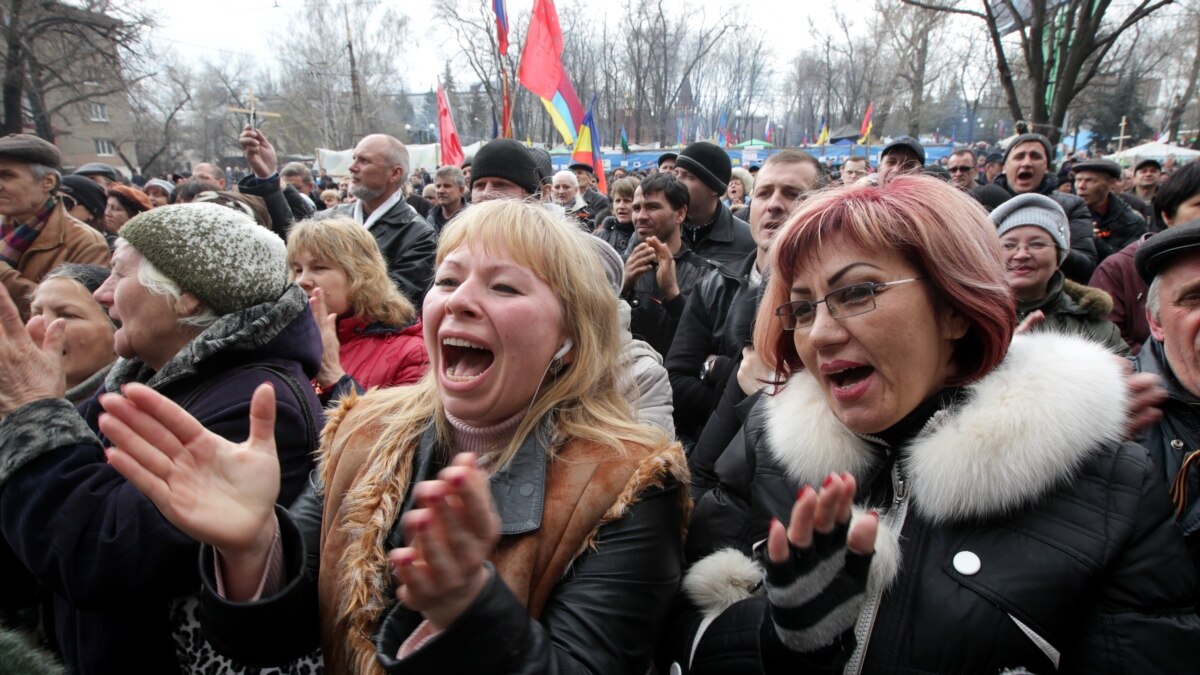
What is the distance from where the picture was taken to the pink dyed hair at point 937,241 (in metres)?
1.48

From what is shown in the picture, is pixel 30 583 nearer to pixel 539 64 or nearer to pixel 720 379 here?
pixel 720 379

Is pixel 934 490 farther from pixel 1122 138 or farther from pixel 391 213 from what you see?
pixel 1122 138

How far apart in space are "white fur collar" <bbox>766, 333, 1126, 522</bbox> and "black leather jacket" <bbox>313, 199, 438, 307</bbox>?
12.9 feet

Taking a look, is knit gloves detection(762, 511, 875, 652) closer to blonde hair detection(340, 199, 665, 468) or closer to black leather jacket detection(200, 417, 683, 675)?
black leather jacket detection(200, 417, 683, 675)

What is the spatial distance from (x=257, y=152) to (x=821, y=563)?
5.16 meters

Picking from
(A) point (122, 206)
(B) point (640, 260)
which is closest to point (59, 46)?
(A) point (122, 206)

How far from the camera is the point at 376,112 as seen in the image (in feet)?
169

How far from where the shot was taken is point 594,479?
61.3 inches

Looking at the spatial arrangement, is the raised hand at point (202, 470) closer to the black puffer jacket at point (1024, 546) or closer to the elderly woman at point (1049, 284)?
the black puffer jacket at point (1024, 546)

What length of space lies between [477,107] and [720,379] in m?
58.7

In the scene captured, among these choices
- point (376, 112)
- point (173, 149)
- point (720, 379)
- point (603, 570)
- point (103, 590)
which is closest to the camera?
point (603, 570)

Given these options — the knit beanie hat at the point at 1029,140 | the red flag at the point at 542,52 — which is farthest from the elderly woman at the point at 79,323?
the knit beanie hat at the point at 1029,140

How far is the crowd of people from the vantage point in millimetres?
1302

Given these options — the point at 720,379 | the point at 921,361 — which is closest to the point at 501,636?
the point at 921,361
